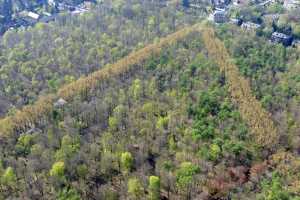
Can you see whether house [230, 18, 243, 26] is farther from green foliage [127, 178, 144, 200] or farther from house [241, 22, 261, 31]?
green foliage [127, 178, 144, 200]

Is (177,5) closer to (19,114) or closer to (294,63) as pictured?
(294,63)

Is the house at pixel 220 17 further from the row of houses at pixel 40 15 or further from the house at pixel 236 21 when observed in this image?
the row of houses at pixel 40 15

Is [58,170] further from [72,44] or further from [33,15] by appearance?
[33,15]

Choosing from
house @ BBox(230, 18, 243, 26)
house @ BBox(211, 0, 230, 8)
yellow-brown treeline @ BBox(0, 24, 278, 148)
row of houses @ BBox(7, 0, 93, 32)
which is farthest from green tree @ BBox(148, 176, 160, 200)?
house @ BBox(211, 0, 230, 8)

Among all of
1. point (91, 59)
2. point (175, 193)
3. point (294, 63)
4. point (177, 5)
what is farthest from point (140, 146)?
point (177, 5)

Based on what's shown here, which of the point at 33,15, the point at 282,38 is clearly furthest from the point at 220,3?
the point at 33,15
